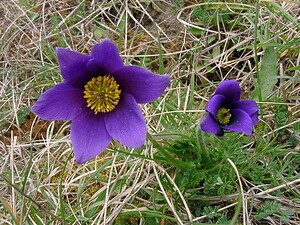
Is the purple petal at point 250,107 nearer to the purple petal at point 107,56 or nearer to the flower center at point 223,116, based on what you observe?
the flower center at point 223,116

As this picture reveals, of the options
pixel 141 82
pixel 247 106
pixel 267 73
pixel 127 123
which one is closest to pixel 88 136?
pixel 127 123

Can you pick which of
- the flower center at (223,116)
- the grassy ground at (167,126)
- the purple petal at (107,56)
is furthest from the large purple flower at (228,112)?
the purple petal at (107,56)

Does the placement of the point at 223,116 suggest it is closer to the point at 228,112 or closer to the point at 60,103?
the point at 228,112

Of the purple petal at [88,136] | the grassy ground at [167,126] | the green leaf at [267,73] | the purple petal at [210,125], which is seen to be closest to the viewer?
the purple petal at [210,125]

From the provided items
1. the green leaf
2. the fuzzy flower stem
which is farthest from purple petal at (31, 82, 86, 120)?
the green leaf

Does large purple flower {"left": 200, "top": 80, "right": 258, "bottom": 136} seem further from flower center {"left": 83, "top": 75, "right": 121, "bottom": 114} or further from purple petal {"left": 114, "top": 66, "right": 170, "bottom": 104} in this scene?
flower center {"left": 83, "top": 75, "right": 121, "bottom": 114}

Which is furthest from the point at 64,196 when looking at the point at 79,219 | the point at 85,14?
the point at 85,14

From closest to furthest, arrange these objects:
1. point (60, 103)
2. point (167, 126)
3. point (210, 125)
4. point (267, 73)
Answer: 1. point (210, 125)
2. point (60, 103)
3. point (167, 126)
4. point (267, 73)
